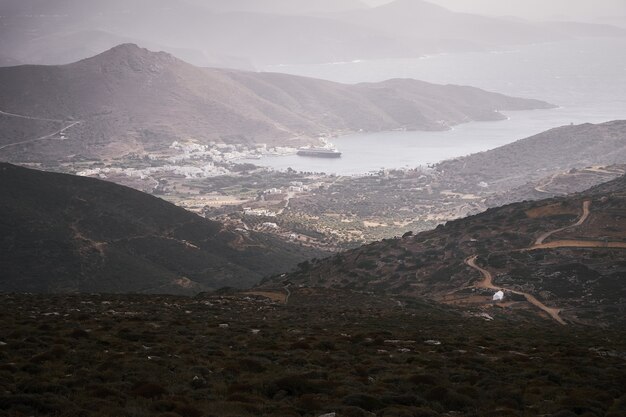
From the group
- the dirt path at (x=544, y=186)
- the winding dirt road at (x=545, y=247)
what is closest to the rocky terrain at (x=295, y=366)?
the winding dirt road at (x=545, y=247)

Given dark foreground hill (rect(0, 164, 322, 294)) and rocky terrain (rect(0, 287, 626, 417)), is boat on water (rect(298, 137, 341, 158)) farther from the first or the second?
rocky terrain (rect(0, 287, 626, 417))

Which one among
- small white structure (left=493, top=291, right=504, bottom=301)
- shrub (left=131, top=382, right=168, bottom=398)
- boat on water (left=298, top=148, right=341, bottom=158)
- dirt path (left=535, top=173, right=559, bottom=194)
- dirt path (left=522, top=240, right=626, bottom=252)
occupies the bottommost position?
small white structure (left=493, top=291, right=504, bottom=301)

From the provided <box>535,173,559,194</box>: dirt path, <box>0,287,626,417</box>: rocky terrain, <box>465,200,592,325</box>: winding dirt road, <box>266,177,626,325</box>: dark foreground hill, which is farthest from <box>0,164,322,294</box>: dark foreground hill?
<box>535,173,559,194</box>: dirt path

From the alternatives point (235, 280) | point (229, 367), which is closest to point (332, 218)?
point (235, 280)

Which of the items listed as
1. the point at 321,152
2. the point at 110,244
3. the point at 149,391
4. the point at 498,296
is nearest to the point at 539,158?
the point at 321,152

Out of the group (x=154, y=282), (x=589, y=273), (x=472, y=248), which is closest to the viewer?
(x=589, y=273)

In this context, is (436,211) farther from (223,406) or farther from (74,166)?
(223,406)
